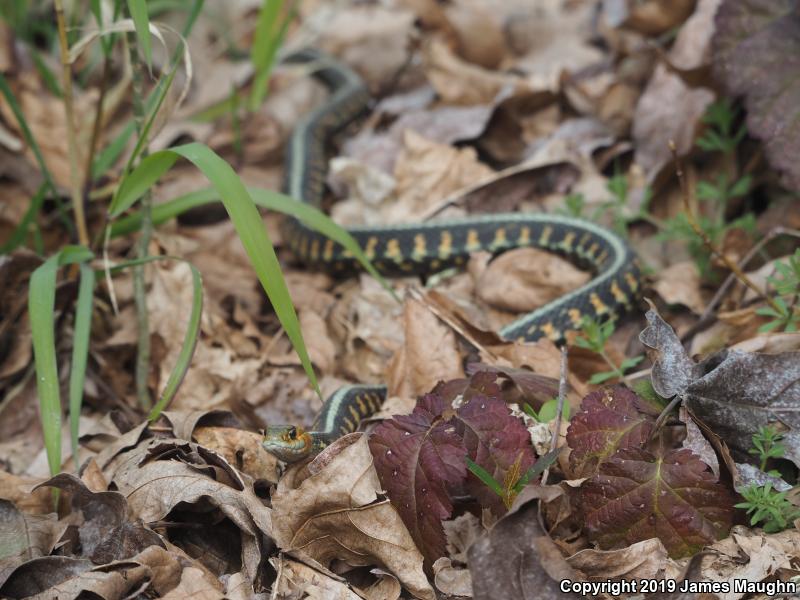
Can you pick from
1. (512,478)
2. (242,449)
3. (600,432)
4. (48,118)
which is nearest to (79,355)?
(242,449)

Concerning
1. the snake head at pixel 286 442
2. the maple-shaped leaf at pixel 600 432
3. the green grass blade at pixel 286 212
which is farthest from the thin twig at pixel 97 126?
the maple-shaped leaf at pixel 600 432

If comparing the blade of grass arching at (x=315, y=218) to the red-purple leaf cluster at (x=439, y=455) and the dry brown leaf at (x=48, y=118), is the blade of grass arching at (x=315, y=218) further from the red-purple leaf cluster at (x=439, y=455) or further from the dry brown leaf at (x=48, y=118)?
the dry brown leaf at (x=48, y=118)

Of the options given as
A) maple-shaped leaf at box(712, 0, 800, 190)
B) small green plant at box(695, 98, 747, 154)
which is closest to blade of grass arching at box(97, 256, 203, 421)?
maple-shaped leaf at box(712, 0, 800, 190)

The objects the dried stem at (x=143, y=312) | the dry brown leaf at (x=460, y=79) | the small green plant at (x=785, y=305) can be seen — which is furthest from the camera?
the dry brown leaf at (x=460, y=79)

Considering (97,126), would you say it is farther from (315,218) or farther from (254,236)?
(254,236)

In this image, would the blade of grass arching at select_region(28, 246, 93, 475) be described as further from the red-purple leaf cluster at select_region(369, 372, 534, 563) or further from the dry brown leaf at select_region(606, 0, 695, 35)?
the dry brown leaf at select_region(606, 0, 695, 35)

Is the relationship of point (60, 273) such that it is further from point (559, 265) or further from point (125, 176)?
point (559, 265)
